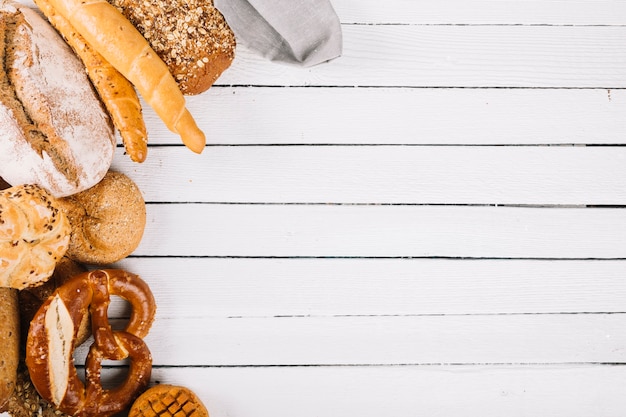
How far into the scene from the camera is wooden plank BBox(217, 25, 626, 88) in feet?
4.50

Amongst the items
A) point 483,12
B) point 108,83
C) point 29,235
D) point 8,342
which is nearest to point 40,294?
point 8,342

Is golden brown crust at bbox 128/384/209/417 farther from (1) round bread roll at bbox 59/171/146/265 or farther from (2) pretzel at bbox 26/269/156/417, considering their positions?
(1) round bread roll at bbox 59/171/146/265

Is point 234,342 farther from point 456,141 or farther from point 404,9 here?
point 404,9

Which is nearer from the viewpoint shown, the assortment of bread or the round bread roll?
the assortment of bread

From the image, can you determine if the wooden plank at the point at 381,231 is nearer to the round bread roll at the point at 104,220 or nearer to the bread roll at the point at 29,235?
the round bread roll at the point at 104,220

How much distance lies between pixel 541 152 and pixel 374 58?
0.50 meters

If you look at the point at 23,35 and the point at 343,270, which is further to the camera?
the point at 343,270

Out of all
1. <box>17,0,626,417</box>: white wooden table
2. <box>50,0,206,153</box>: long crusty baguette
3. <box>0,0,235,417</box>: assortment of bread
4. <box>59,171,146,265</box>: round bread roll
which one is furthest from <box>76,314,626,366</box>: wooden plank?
<box>50,0,206,153</box>: long crusty baguette

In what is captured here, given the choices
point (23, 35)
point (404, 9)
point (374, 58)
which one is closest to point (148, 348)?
point (23, 35)

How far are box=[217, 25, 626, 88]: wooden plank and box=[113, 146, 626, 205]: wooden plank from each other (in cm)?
17

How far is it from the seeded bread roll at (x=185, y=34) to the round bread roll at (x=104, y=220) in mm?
286

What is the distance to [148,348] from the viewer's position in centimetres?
138

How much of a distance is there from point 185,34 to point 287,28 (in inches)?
9.2

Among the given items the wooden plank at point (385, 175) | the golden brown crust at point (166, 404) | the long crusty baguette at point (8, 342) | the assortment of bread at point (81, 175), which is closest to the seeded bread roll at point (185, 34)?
the assortment of bread at point (81, 175)
